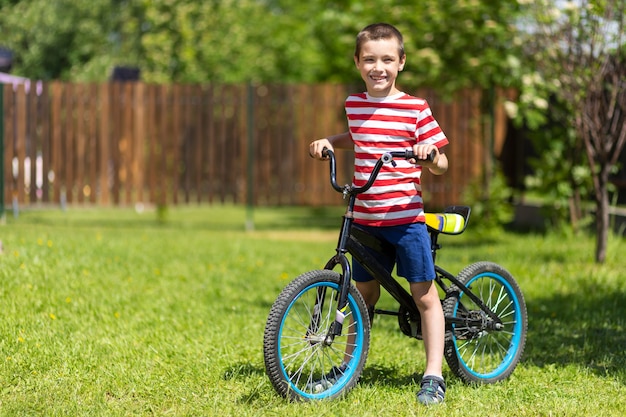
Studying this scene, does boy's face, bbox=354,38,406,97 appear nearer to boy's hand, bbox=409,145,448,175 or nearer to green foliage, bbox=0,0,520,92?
boy's hand, bbox=409,145,448,175

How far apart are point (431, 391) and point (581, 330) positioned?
91.4 inches

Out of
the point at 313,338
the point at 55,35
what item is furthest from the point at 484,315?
the point at 55,35

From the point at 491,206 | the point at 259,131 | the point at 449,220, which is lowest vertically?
the point at 491,206

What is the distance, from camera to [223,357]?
516 cm

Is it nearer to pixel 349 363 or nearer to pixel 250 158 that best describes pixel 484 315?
pixel 349 363

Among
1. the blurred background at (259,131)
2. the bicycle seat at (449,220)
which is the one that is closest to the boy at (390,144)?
A: the bicycle seat at (449,220)

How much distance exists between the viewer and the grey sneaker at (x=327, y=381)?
4191 millimetres

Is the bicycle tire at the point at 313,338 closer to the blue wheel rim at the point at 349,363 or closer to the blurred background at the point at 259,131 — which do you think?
the blue wheel rim at the point at 349,363

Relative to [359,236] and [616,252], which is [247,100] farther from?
[359,236]

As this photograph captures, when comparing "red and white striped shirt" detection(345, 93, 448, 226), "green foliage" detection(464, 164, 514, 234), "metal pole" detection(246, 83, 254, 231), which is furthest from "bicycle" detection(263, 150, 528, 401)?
"metal pole" detection(246, 83, 254, 231)

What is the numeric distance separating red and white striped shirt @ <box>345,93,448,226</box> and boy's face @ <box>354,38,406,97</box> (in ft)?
0.26

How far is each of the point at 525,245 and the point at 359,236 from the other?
21.7 feet

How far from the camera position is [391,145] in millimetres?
4117

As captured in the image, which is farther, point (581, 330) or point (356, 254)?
point (581, 330)
